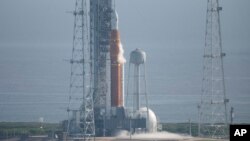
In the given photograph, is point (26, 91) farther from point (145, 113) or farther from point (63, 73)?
point (145, 113)

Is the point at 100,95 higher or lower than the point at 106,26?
lower

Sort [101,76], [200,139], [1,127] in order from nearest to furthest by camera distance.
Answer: [200,139], [101,76], [1,127]

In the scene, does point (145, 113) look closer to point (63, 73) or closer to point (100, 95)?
point (100, 95)

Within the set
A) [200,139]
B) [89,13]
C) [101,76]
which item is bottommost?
[200,139]

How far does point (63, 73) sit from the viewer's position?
14175 cm

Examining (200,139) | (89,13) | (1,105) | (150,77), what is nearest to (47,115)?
(1,105)

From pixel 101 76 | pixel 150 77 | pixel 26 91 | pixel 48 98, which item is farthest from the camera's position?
pixel 150 77

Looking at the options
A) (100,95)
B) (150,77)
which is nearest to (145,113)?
(100,95)

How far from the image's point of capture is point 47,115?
273ft

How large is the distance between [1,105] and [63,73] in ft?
151

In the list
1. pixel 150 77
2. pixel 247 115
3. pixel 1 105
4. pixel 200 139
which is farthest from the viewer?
pixel 150 77

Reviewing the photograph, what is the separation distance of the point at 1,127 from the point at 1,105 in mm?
36705

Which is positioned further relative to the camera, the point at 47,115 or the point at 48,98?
the point at 48,98

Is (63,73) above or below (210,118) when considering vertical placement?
above
